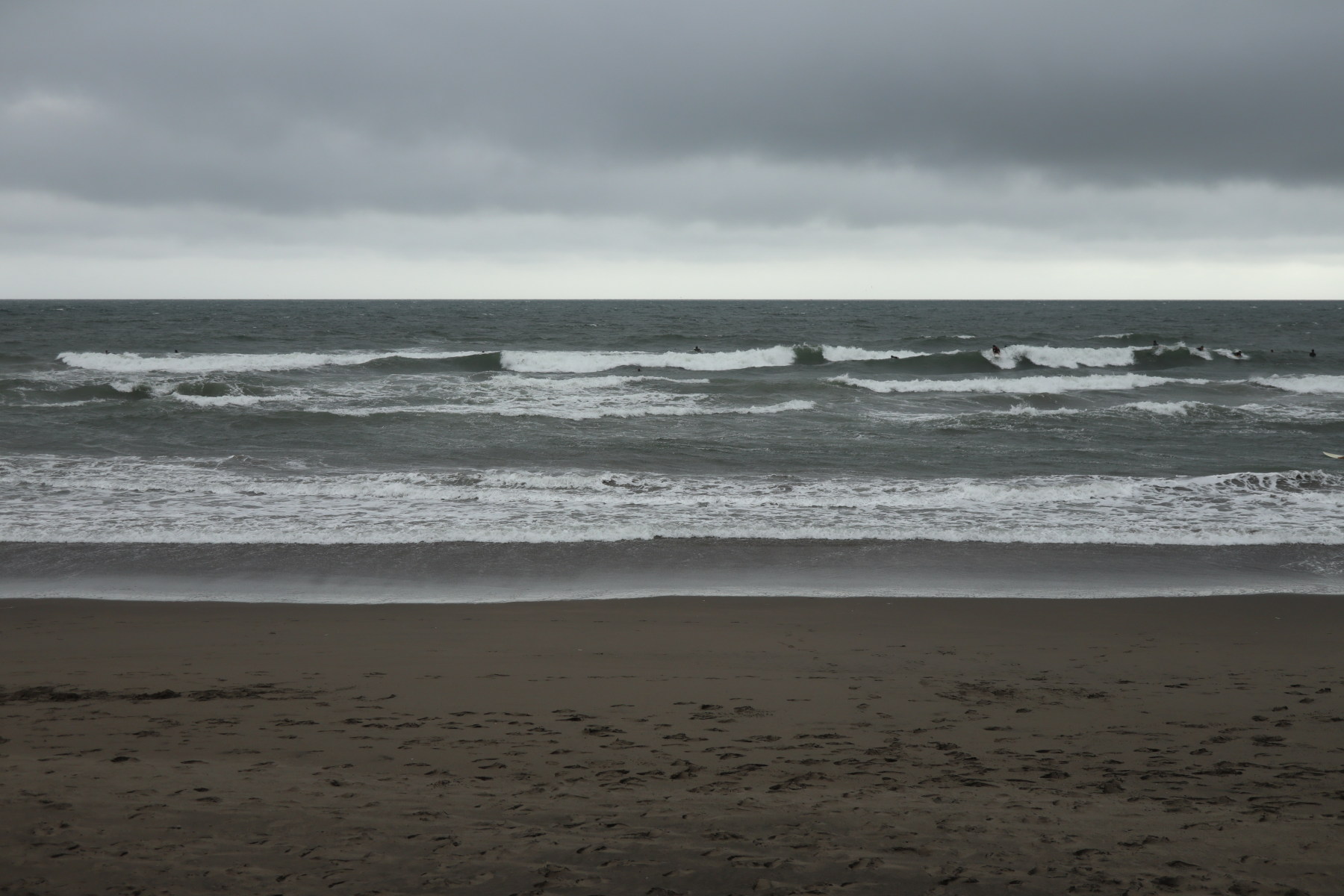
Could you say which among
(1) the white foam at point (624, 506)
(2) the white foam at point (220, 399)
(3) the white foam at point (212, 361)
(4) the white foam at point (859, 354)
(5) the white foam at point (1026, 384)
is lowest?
(1) the white foam at point (624, 506)

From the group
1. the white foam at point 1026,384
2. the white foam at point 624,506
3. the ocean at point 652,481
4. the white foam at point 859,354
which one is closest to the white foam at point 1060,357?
the white foam at point 859,354

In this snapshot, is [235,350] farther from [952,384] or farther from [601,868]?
[601,868]

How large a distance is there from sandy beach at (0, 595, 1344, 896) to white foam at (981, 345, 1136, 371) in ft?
105

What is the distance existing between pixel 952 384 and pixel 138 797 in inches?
1106

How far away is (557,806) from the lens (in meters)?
3.88

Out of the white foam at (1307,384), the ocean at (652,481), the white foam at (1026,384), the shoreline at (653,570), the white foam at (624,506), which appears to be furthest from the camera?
the white foam at (1307,384)

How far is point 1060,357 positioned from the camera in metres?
39.7

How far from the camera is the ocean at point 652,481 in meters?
9.30

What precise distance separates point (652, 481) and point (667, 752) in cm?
939

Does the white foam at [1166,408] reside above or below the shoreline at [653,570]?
above

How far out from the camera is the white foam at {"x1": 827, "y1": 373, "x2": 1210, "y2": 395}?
27.8m

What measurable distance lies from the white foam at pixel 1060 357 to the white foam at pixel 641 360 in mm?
9119

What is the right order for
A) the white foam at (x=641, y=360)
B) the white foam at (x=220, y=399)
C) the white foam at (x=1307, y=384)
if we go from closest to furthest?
the white foam at (x=220, y=399) < the white foam at (x=1307, y=384) < the white foam at (x=641, y=360)

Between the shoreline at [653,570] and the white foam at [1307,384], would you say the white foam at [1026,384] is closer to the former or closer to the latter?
the white foam at [1307,384]
